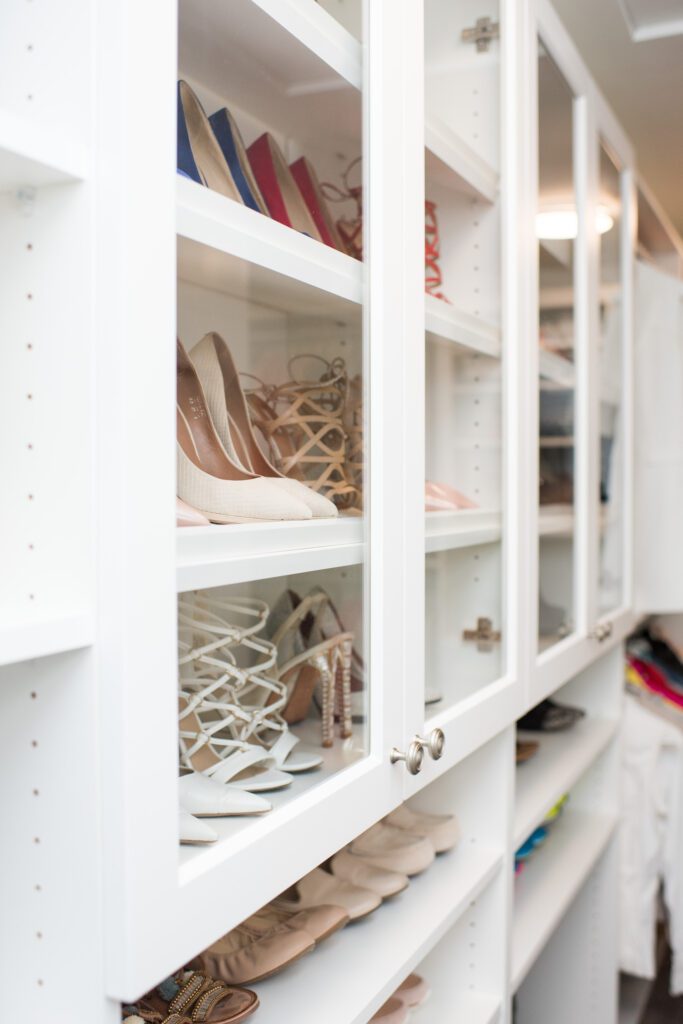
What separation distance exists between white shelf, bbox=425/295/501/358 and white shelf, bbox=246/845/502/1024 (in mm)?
677

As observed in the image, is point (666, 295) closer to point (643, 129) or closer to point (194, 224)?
point (643, 129)

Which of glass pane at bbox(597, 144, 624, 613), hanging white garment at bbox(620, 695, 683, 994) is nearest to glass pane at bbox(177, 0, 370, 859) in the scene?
glass pane at bbox(597, 144, 624, 613)

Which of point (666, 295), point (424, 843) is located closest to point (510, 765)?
point (424, 843)

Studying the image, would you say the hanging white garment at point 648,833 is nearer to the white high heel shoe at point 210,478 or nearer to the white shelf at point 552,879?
the white shelf at point 552,879

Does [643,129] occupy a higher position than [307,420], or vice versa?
[643,129]

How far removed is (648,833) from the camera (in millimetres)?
2166

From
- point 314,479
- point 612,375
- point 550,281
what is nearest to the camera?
point 314,479

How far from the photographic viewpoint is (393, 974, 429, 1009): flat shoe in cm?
114

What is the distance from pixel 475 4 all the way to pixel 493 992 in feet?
4.45

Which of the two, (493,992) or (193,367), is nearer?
(193,367)

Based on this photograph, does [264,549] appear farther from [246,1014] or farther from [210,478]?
[246,1014]

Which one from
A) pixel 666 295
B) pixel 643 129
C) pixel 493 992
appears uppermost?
pixel 643 129

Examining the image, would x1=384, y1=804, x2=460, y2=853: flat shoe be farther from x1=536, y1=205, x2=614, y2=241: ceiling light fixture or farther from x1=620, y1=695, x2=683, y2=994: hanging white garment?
x1=620, y1=695, x2=683, y2=994: hanging white garment

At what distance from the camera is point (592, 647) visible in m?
1.73
